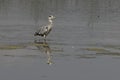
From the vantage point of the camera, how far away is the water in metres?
15.3

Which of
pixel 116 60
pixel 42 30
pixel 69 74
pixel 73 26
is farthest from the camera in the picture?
pixel 73 26

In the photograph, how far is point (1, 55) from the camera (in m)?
17.9

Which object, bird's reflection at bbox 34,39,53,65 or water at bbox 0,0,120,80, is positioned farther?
bird's reflection at bbox 34,39,53,65

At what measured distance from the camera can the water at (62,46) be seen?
50.1 feet

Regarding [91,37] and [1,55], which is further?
[91,37]

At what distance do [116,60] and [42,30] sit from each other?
5.70m

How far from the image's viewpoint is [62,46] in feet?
65.8

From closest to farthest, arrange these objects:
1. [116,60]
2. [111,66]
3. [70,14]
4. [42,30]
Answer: [111,66] < [116,60] < [42,30] < [70,14]

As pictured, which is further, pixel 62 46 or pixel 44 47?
pixel 62 46

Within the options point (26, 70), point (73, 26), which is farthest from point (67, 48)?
point (73, 26)

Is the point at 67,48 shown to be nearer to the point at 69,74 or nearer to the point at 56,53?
the point at 56,53

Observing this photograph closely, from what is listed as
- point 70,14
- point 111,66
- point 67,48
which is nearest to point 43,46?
point 67,48

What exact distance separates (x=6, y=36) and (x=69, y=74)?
321 inches

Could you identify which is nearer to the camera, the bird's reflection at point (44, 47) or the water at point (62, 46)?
the water at point (62, 46)
